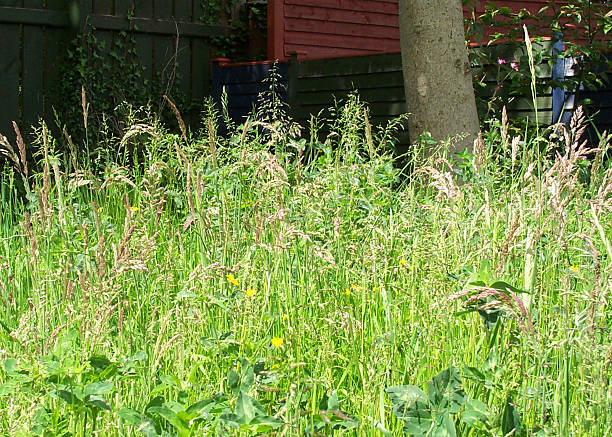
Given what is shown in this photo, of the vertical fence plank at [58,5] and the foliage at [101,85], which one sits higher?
the vertical fence plank at [58,5]

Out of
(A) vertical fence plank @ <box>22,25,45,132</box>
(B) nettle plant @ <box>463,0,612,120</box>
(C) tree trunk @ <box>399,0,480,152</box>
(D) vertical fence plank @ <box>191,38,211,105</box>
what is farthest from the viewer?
(D) vertical fence plank @ <box>191,38,211,105</box>

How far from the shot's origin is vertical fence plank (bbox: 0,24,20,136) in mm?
8039

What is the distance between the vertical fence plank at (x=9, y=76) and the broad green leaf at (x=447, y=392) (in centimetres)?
714

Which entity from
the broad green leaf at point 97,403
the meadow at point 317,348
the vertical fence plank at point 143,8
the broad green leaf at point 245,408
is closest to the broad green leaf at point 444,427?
the meadow at point 317,348

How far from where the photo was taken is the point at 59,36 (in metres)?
8.35

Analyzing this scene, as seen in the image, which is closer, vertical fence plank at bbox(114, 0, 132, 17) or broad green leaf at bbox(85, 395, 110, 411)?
broad green leaf at bbox(85, 395, 110, 411)

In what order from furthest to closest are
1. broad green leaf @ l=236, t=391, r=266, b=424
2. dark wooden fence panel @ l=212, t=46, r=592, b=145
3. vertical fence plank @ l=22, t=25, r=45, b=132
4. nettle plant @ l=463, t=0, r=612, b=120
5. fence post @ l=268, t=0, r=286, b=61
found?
fence post @ l=268, t=0, r=286, b=61, vertical fence plank @ l=22, t=25, r=45, b=132, dark wooden fence panel @ l=212, t=46, r=592, b=145, nettle plant @ l=463, t=0, r=612, b=120, broad green leaf @ l=236, t=391, r=266, b=424

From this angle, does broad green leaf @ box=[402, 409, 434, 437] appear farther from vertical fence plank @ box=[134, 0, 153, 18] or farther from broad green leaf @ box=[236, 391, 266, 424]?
vertical fence plank @ box=[134, 0, 153, 18]

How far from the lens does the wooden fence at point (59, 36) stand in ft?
26.5

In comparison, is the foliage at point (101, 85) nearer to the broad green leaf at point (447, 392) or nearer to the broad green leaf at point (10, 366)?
the broad green leaf at point (10, 366)

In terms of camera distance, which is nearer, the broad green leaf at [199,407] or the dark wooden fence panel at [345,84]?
the broad green leaf at [199,407]

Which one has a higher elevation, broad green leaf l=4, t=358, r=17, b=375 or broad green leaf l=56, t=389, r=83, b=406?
broad green leaf l=4, t=358, r=17, b=375

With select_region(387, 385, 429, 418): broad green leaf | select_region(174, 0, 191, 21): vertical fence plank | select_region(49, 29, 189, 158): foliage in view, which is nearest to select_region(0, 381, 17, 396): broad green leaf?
select_region(387, 385, 429, 418): broad green leaf

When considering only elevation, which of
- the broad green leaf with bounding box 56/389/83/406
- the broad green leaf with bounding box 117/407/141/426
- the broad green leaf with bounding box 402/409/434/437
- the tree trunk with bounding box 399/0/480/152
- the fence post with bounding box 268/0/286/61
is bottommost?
the broad green leaf with bounding box 402/409/434/437
